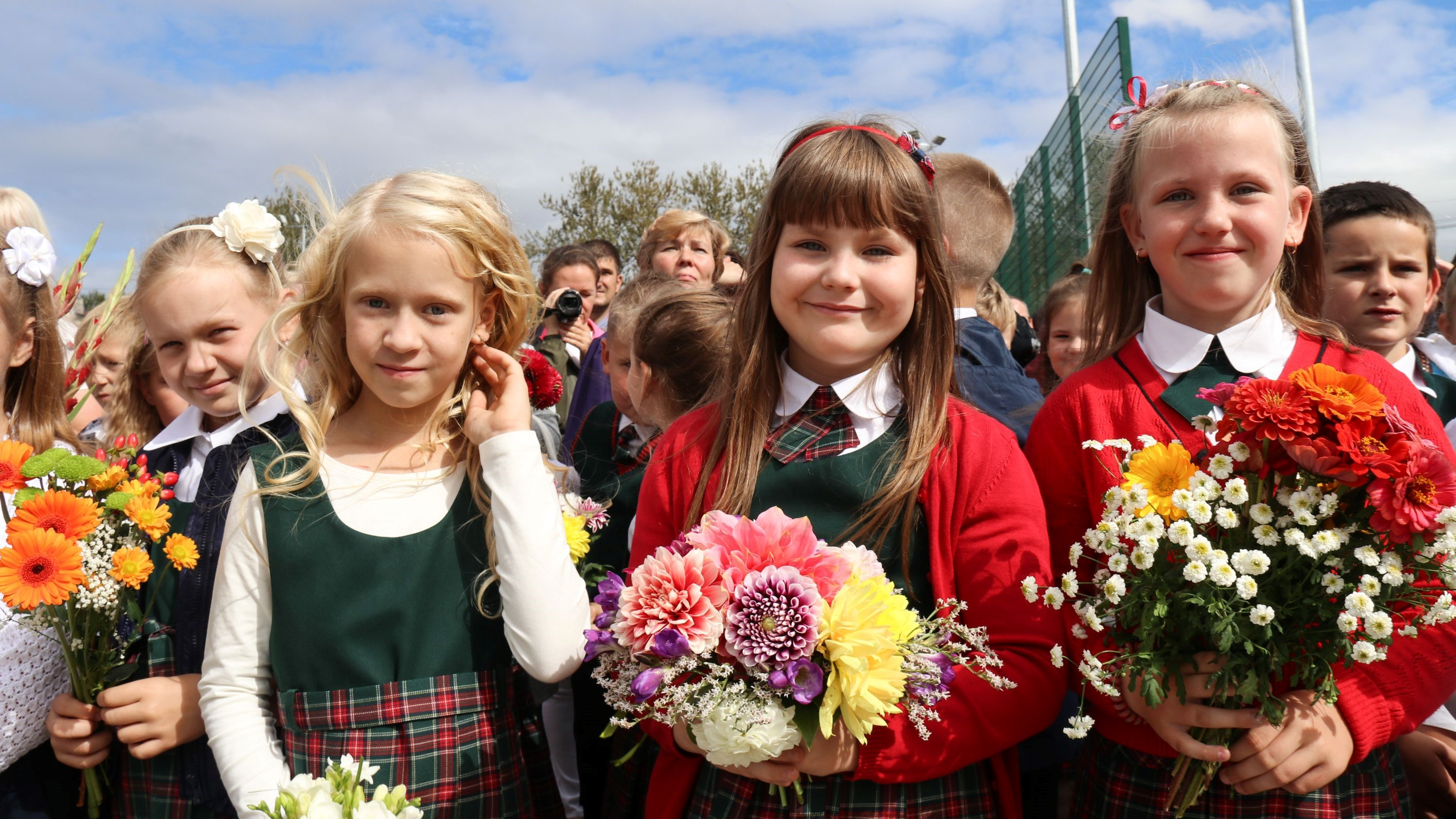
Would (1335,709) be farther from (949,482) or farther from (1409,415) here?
(949,482)

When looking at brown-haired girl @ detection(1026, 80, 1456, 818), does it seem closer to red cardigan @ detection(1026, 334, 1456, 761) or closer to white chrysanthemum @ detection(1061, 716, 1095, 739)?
red cardigan @ detection(1026, 334, 1456, 761)

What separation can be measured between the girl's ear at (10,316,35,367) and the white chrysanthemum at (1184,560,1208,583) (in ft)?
11.1

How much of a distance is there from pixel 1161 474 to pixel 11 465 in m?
2.59

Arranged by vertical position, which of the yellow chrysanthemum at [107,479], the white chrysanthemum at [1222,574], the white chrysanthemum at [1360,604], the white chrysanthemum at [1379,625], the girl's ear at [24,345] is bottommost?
the white chrysanthemum at [1379,625]

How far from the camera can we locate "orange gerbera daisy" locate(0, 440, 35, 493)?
2.31 meters

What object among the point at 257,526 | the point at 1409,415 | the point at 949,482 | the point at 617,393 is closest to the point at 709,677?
the point at 949,482

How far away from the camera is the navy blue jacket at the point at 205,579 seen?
247cm

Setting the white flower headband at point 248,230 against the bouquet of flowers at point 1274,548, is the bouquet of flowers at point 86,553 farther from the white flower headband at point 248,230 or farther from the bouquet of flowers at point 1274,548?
the bouquet of flowers at point 1274,548

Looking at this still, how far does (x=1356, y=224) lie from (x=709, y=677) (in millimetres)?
2894

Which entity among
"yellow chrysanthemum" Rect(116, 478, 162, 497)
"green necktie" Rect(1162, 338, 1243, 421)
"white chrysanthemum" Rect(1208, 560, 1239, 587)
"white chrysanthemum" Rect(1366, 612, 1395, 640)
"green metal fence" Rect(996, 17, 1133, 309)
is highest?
"green metal fence" Rect(996, 17, 1133, 309)

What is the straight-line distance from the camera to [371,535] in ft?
7.44

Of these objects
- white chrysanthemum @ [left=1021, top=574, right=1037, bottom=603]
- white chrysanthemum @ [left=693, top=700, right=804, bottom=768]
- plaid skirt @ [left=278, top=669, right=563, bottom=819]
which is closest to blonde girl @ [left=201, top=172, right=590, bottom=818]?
plaid skirt @ [left=278, top=669, right=563, bottom=819]

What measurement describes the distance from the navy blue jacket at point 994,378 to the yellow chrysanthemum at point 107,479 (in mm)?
2226

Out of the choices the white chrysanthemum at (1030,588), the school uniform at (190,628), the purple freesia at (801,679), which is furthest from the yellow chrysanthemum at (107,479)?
the white chrysanthemum at (1030,588)
